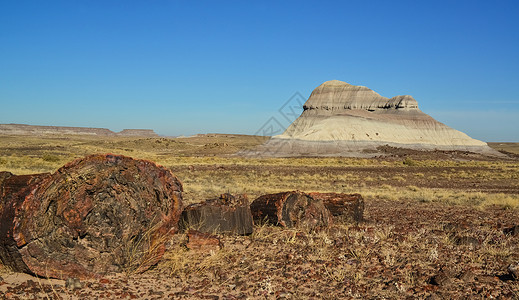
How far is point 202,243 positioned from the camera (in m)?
6.12

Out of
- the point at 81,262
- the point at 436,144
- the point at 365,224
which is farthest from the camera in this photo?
the point at 436,144

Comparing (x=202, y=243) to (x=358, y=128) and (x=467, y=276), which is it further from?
(x=358, y=128)

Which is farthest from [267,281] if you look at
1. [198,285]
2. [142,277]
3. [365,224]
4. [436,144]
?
[436,144]

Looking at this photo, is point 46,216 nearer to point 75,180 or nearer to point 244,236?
point 75,180

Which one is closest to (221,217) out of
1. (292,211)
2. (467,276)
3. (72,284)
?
(292,211)

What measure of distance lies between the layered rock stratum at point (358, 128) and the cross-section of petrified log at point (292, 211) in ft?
184

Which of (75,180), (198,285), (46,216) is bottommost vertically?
(198,285)

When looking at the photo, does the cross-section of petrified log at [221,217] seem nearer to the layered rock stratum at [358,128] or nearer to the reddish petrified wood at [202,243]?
the reddish petrified wood at [202,243]

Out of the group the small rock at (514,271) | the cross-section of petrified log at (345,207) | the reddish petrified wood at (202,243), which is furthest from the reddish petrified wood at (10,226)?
the small rock at (514,271)

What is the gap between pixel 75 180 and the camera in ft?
16.3

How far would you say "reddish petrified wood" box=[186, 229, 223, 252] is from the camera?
6.07 metres

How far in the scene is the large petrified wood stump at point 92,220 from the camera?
15.4ft

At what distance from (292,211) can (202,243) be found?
8.42 ft

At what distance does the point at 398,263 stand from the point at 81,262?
4.32 metres
